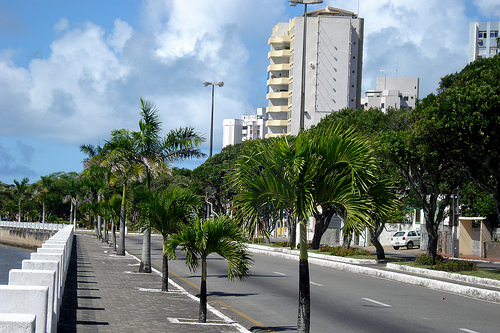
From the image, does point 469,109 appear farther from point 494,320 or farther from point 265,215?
Answer: point 265,215

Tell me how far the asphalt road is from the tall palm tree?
3163 millimetres

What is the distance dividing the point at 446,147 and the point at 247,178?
599 inches

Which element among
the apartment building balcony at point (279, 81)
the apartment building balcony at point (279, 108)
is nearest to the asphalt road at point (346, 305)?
the apartment building balcony at point (279, 108)

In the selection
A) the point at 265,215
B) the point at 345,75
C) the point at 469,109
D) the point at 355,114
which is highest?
the point at 345,75

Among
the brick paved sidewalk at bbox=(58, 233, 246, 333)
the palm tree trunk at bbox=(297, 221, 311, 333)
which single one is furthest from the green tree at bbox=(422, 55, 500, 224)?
the palm tree trunk at bbox=(297, 221, 311, 333)

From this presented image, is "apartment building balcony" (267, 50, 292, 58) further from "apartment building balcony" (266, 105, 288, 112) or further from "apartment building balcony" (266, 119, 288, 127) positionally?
"apartment building balcony" (266, 119, 288, 127)

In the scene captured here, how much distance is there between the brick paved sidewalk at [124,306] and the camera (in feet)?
34.9

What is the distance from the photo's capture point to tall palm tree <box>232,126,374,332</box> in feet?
30.1

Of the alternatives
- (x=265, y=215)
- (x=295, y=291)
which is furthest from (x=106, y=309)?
(x=295, y=291)

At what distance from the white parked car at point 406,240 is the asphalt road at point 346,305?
28132mm

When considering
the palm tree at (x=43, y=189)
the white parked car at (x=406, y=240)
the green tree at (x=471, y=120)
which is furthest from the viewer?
the palm tree at (x=43, y=189)

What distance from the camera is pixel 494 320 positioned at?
1380cm

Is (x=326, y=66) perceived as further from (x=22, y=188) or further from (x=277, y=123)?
(x=22, y=188)

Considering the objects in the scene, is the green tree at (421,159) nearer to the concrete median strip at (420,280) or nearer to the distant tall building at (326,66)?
the concrete median strip at (420,280)
